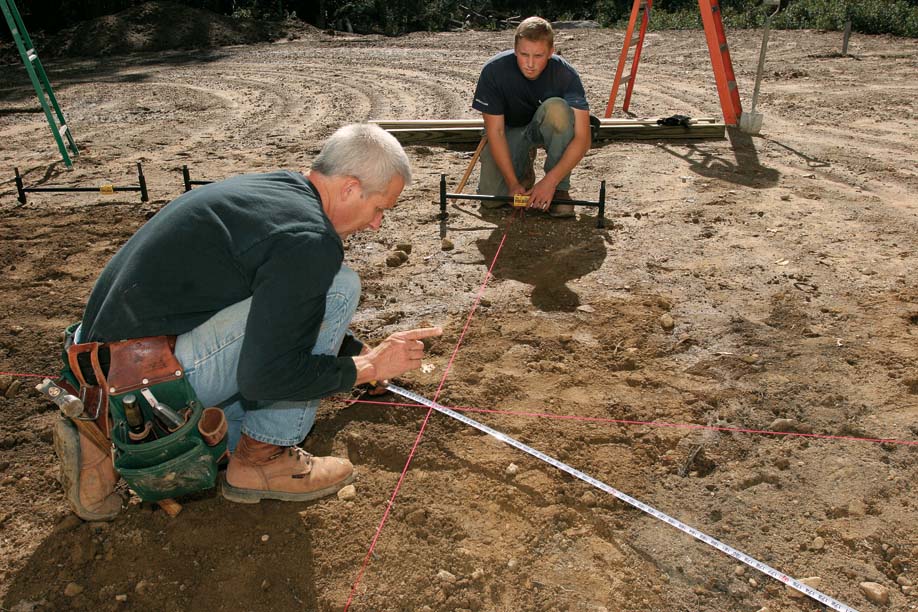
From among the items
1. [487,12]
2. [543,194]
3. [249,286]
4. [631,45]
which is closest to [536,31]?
[543,194]

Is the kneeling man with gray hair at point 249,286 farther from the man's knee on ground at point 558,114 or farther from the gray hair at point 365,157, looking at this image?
the man's knee on ground at point 558,114

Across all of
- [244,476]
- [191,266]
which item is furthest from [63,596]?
[191,266]

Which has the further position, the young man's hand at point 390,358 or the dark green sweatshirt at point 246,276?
the young man's hand at point 390,358

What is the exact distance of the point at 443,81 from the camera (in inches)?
410

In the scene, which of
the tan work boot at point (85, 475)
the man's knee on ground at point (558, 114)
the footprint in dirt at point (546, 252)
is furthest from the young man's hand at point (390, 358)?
the man's knee on ground at point (558, 114)

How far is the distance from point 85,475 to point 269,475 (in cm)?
57

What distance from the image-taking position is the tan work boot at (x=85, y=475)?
216cm

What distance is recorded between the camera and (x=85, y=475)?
2.22 metres

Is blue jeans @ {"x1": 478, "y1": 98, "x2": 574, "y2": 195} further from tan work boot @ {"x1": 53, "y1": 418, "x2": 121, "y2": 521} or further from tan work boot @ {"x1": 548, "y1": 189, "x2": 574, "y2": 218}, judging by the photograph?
tan work boot @ {"x1": 53, "y1": 418, "x2": 121, "y2": 521}

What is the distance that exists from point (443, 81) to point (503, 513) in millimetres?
9012

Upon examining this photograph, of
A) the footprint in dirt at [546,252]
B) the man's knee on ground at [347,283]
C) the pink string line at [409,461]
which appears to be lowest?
the pink string line at [409,461]

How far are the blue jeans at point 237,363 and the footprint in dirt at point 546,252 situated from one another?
153 cm

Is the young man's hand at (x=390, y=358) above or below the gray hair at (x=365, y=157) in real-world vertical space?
below

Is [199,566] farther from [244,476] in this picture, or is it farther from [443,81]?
[443,81]
